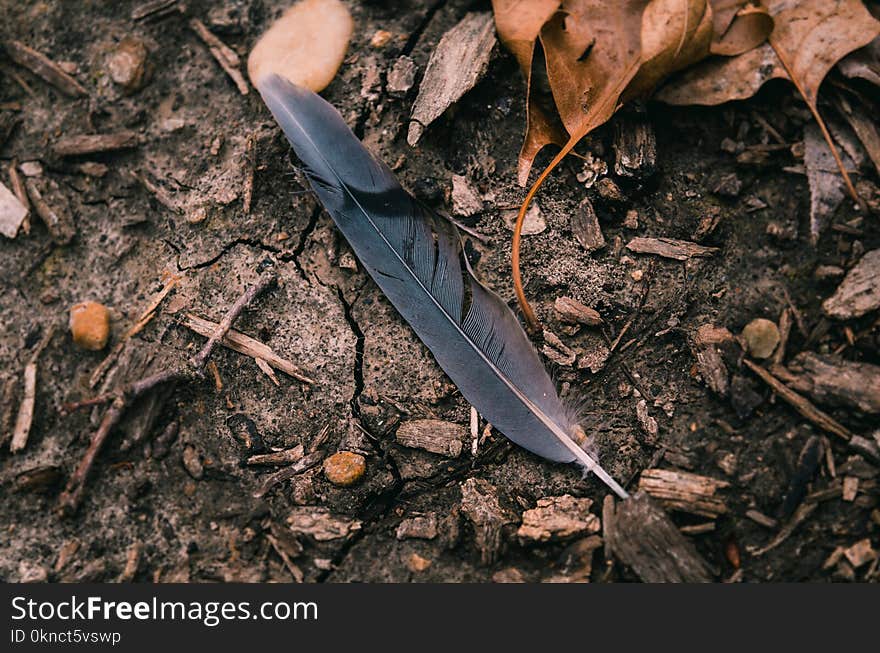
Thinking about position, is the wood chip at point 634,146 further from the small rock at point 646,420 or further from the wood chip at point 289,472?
the wood chip at point 289,472

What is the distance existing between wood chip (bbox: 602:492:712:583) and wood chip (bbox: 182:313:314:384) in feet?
3.59

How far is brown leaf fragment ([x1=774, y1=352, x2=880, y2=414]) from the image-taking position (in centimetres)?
207

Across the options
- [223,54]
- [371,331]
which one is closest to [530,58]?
[371,331]

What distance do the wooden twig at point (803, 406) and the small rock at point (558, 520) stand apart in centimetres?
67

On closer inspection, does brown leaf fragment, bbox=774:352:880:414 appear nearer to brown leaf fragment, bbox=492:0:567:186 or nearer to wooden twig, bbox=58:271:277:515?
brown leaf fragment, bbox=492:0:567:186

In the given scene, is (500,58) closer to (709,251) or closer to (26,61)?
(709,251)

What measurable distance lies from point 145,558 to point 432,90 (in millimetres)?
1813

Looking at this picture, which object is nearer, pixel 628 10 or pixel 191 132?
pixel 628 10

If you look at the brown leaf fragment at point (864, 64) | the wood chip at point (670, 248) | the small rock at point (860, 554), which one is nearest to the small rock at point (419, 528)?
the wood chip at point (670, 248)

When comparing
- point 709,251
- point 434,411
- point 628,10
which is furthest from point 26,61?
point 709,251

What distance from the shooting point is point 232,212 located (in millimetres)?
2453

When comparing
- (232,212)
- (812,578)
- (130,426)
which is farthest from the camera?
(232,212)

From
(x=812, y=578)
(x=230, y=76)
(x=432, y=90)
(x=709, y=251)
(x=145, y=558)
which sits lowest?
Result: (x=812, y=578)

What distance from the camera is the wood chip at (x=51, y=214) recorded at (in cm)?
245
